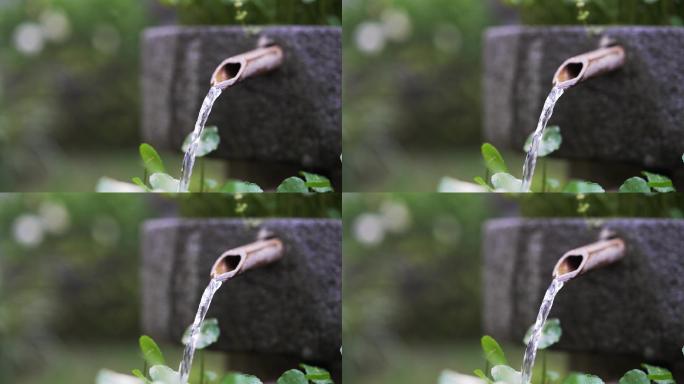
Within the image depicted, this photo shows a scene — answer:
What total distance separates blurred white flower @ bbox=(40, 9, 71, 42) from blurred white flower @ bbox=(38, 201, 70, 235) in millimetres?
477

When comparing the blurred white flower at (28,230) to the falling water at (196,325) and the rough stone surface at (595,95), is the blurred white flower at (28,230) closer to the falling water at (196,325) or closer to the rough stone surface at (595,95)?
the falling water at (196,325)

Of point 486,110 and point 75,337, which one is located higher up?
point 486,110

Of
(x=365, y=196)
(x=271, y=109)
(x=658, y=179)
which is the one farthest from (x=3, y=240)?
(x=658, y=179)

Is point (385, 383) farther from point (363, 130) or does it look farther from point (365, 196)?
point (363, 130)

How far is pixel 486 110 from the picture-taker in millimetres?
2631

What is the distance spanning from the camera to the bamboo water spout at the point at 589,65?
8.33ft

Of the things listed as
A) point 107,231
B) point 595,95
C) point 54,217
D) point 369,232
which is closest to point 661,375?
point 595,95

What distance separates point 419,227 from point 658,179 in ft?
2.22

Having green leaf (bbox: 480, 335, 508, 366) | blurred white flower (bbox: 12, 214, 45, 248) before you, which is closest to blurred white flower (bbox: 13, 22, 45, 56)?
blurred white flower (bbox: 12, 214, 45, 248)

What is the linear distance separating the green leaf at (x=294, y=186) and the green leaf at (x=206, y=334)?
419 mm

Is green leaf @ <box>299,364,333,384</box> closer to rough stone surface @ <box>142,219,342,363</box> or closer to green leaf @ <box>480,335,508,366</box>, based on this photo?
rough stone surface @ <box>142,219,342,363</box>

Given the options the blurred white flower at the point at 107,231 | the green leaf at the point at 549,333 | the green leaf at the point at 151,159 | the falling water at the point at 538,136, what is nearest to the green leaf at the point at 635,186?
the falling water at the point at 538,136

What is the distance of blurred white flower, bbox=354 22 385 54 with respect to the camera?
2643mm

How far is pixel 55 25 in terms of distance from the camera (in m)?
2.69
